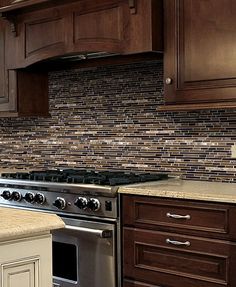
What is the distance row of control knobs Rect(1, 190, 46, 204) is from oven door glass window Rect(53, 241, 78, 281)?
11.3 inches

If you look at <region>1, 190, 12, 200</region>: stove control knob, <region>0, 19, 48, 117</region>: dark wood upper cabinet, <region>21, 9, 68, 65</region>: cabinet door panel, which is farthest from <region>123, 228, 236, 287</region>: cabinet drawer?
<region>0, 19, 48, 117</region>: dark wood upper cabinet

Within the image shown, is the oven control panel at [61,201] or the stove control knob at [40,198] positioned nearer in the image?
the oven control panel at [61,201]

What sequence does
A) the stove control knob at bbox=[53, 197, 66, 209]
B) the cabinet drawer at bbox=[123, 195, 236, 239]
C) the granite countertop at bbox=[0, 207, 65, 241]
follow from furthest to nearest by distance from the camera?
the stove control knob at bbox=[53, 197, 66, 209] < the cabinet drawer at bbox=[123, 195, 236, 239] < the granite countertop at bbox=[0, 207, 65, 241]

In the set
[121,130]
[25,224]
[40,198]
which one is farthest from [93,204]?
[25,224]

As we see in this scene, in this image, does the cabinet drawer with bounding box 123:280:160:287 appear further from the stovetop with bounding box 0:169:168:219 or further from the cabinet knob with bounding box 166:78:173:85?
the cabinet knob with bounding box 166:78:173:85

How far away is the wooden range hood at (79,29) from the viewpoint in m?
3.09

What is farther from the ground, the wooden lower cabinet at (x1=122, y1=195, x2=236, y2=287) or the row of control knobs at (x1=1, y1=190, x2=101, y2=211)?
the row of control knobs at (x1=1, y1=190, x2=101, y2=211)

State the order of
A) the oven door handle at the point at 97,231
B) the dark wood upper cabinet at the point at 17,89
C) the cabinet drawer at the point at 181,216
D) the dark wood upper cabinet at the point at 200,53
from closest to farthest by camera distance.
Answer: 1. the cabinet drawer at the point at 181,216
2. the dark wood upper cabinet at the point at 200,53
3. the oven door handle at the point at 97,231
4. the dark wood upper cabinet at the point at 17,89

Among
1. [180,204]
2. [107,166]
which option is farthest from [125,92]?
[180,204]

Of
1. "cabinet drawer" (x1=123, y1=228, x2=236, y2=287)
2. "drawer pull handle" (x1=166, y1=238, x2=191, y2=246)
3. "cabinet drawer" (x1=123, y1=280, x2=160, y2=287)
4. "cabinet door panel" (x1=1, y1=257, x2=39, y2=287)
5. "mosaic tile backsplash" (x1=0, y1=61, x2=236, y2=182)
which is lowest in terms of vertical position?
"cabinet drawer" (x1=123, y1=280, x2=160, y2=287)

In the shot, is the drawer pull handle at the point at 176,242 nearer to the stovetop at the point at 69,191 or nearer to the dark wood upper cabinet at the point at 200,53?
the stovetop at the point at 69,191

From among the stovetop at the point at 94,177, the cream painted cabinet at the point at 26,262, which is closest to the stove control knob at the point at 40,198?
the stovetop at the point at 94,177

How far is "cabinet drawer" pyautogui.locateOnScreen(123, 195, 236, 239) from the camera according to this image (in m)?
2.52

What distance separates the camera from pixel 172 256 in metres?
2.74
